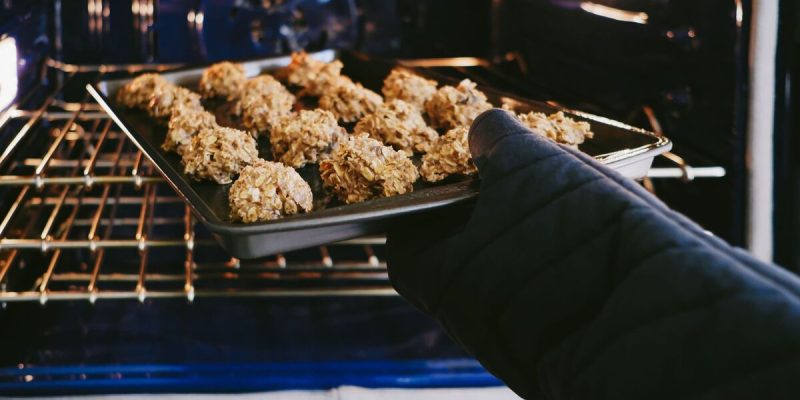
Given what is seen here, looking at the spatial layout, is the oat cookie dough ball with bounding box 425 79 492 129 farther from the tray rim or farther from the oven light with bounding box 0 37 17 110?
the oven light with bounding box 0 37 17 110

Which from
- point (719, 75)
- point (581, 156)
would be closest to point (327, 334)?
point (581, 156)

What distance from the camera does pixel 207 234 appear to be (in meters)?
1.59

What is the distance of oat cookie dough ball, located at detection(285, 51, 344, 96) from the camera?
1.51m

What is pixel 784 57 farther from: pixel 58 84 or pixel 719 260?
pixel 58 84

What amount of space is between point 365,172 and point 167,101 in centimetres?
56

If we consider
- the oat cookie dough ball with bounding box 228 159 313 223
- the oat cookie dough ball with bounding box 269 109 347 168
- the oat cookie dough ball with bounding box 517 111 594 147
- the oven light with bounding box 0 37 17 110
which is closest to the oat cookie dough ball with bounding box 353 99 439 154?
the oat cookie dough ball with bounding box 269 109 347 168

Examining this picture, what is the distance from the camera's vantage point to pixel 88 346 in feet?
3.90

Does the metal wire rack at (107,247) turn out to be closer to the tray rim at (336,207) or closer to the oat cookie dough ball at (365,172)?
the tray rim at (336,207)

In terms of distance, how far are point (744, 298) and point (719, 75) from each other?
2.37 ft

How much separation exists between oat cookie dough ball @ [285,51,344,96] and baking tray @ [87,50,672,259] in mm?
179

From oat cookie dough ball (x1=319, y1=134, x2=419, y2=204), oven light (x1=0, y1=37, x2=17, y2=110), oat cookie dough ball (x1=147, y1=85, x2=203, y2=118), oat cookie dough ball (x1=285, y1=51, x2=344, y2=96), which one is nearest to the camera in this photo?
oat cookie dough ball (x1=319, y1=134, x2=419, y2=204)

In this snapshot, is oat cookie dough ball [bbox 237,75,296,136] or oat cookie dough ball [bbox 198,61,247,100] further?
oat cookie dough ball [bbox 198,61,247,100]

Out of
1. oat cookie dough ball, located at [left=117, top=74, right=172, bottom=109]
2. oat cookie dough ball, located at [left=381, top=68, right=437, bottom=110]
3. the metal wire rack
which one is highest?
oat cookie dough ball, located at [left=381, top=68, right=437, bottom=110]

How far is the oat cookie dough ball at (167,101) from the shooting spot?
1390 mm
